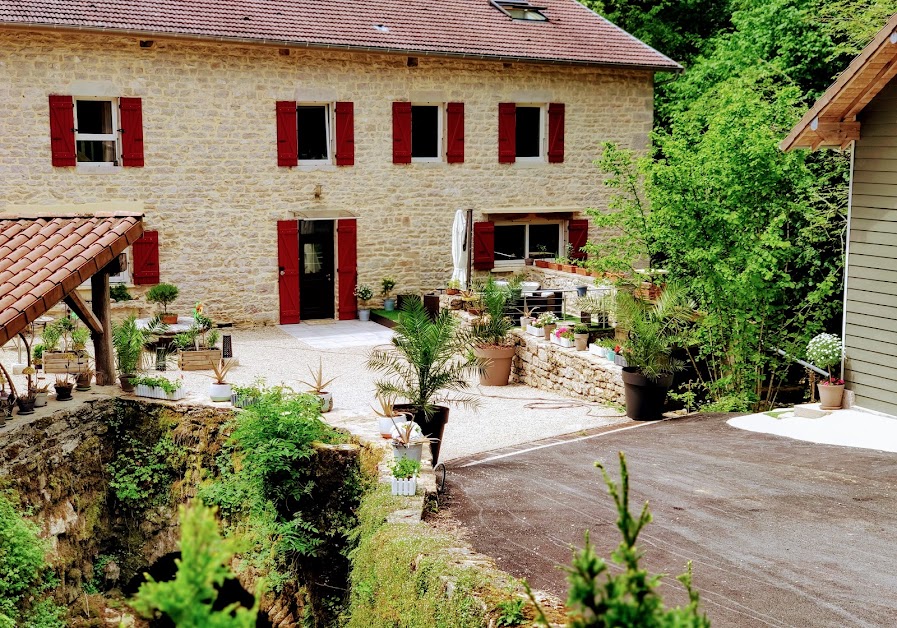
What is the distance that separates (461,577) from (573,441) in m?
5.00

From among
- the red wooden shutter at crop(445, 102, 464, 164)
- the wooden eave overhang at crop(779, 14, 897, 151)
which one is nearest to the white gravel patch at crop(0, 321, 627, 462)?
the wooden eave overhang at crop(779, 14, 897, 151)

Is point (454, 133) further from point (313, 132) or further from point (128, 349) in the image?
point (128, 349)

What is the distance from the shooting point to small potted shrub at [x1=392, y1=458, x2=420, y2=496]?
866 cm

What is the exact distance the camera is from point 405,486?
8.66 metres

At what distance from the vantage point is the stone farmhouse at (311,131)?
1731 centimetres

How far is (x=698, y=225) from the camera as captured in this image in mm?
12914

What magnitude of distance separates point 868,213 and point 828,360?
1.69 metres

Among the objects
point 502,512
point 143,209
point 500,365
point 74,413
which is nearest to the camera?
point 502,512

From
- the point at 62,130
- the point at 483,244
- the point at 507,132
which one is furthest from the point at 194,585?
the point at 507,132

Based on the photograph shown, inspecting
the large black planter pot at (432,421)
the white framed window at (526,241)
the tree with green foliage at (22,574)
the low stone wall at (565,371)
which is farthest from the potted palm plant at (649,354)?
the white framed window at (526,241)

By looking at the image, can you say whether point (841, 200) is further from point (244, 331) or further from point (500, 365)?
point (244, 331)

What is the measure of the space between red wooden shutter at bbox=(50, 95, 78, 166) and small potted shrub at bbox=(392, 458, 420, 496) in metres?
11.1

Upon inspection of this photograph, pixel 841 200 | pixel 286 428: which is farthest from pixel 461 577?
pixel 841 200

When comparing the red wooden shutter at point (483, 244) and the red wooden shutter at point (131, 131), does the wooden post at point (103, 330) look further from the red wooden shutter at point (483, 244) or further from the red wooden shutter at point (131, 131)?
the red wooden shutter at point (483, 244)
